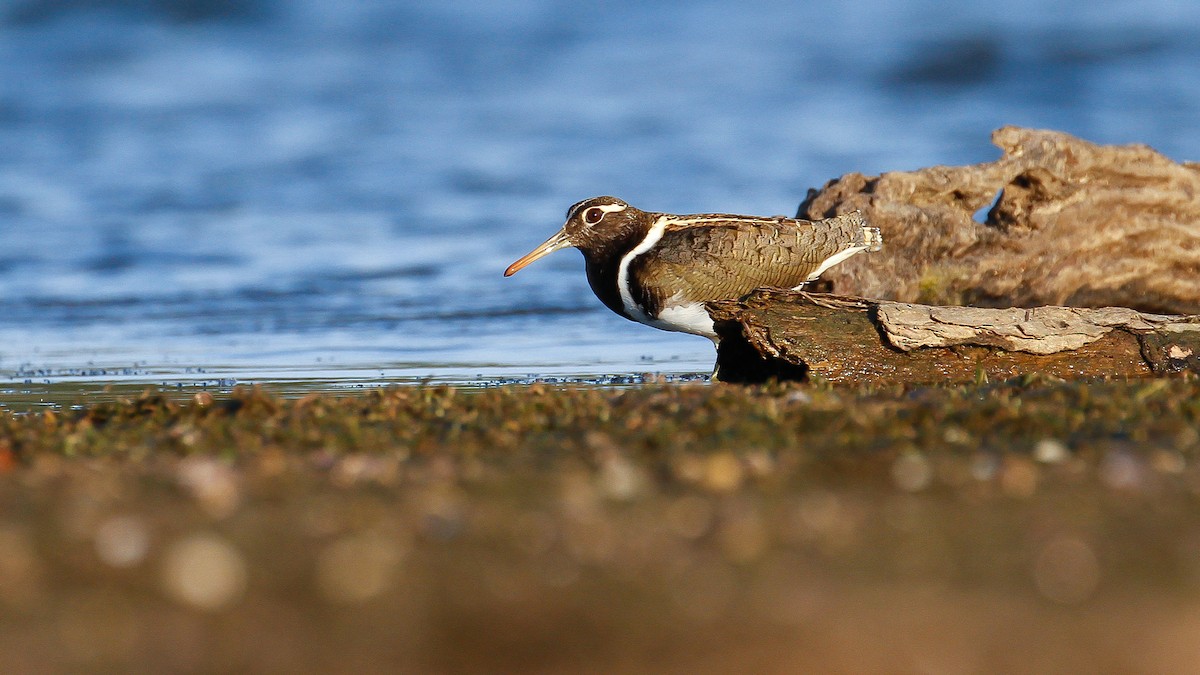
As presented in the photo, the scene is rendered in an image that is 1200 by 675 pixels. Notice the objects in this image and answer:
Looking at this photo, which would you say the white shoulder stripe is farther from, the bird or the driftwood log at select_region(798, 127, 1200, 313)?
the driftwood log at select_region(798, 127, 1200, 313)

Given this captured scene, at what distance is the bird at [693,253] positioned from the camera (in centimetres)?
766

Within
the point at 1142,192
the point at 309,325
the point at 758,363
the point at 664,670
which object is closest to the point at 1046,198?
the point at 1142,192

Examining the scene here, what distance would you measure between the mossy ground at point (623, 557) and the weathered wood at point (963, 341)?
8.50ft

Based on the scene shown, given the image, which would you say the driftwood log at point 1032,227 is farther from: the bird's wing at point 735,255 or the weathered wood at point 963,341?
the weathered wood at point 963,341

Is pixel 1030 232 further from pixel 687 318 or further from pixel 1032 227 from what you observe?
pixel 687 318

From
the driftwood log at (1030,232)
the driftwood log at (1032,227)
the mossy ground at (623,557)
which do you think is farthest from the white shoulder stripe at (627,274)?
the mossy ground at (623,557)

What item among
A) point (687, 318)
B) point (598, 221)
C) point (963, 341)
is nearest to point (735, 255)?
point (687, 318)

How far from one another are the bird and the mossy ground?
11.0 feet

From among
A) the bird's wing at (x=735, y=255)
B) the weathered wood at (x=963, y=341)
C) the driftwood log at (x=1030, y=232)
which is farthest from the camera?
the driftwood log at (x=1030, y=232)

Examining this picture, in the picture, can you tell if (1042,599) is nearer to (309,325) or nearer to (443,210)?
(309,325)

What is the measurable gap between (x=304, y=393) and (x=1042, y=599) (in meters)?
5.75

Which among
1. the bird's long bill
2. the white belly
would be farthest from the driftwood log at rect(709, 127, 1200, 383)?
the bird's long bill

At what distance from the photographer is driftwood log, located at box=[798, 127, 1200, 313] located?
8.67m

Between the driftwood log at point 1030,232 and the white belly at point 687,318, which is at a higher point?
the driftwood log at point 1030,232
